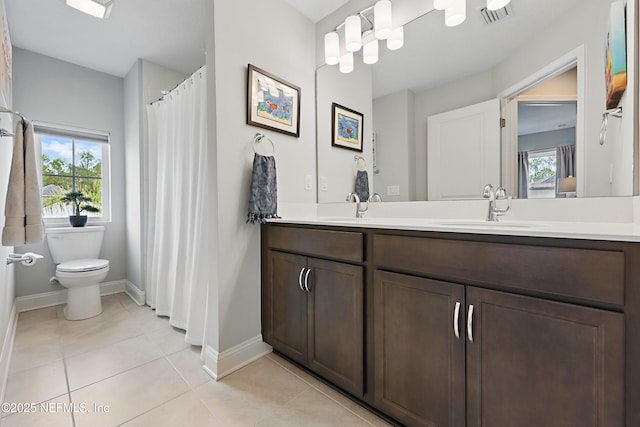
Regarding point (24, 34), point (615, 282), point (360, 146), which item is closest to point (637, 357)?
point (615, 282)

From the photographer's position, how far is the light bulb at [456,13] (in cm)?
149

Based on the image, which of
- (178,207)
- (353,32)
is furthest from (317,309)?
(353,32)

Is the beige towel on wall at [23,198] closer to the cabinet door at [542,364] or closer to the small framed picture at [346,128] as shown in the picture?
the small framed picture at [346,128]

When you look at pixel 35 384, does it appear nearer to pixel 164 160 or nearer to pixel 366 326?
pixel 164 160

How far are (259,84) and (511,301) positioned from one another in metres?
1.76

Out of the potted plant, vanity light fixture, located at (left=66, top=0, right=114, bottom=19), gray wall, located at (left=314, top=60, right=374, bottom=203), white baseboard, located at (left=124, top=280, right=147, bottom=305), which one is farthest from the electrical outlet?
the potted plant

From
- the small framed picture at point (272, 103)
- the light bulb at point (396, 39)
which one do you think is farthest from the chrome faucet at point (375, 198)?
the light bulb at point (396, 39)

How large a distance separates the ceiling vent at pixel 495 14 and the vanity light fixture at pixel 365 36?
0.46 m

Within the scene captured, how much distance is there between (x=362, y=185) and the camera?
2016mm

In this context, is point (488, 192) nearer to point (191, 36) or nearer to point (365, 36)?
point (365, 36)

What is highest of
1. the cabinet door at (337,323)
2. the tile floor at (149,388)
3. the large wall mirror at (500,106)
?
the large wall mirror at (500,106)

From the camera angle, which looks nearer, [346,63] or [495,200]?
[495,200]

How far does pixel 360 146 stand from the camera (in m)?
2.03

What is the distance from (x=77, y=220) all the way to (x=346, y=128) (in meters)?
2.76
